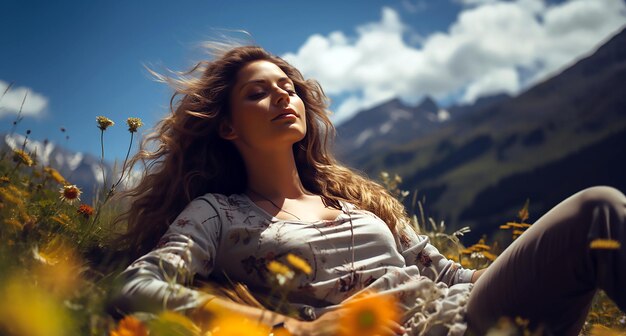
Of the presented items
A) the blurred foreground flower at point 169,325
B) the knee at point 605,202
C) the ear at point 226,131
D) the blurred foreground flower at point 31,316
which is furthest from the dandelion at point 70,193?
the knee at point 605,202

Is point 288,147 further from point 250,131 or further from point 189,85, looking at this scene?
point 189,85

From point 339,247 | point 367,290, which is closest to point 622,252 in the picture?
point 367,290

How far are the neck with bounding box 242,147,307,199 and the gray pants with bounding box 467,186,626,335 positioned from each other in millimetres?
1683

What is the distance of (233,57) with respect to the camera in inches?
172

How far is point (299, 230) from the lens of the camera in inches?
128

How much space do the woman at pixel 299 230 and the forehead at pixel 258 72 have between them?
0.02 m

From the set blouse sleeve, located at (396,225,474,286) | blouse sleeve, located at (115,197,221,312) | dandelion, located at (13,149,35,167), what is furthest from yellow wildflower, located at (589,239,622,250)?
dandelion, located at (13,149,35,167)

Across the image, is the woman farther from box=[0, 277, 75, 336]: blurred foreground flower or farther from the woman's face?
box=[0, 277, 75, 336]: blurred foreground flower

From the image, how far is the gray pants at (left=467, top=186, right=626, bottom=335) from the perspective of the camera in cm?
235

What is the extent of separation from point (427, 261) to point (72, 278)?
8.12 feet

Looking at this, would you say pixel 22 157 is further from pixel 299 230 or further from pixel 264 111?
pixel 299 230

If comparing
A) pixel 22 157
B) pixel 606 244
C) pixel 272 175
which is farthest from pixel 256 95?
pixel 606 244

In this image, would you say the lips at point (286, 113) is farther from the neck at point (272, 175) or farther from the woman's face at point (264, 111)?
the neck at point (272, 175)

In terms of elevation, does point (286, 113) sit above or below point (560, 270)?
above
